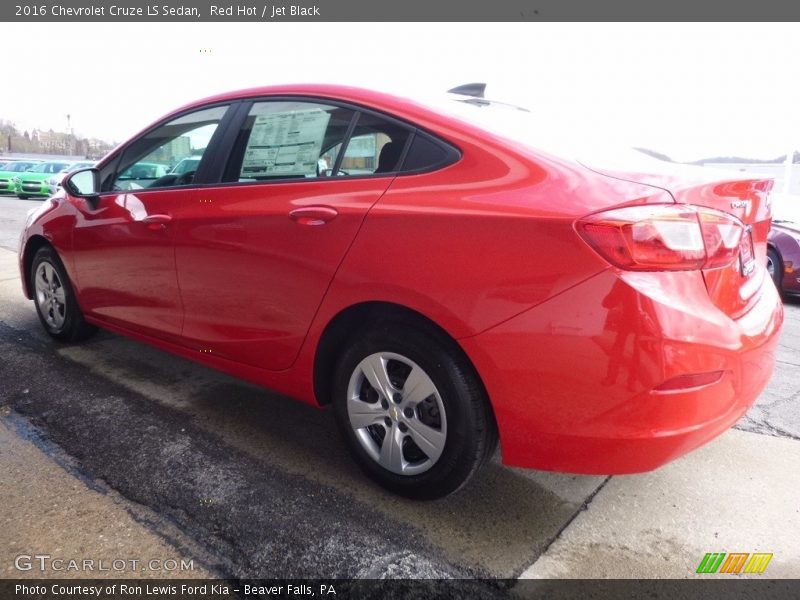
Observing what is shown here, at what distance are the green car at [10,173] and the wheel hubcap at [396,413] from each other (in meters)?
25.1

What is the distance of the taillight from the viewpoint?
68.1 inches

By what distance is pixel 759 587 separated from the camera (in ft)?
6.32

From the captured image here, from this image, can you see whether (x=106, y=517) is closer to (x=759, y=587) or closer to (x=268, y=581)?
(x=268, y=581)

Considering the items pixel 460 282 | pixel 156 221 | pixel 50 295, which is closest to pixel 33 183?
pixel 50 295

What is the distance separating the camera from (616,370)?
1751mm

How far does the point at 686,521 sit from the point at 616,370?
0.95 m

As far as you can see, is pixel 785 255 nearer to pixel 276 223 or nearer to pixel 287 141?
pixel 287 141

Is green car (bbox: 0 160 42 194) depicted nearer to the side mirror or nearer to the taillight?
the side mirror

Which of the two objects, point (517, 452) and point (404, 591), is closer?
point (404, 591)

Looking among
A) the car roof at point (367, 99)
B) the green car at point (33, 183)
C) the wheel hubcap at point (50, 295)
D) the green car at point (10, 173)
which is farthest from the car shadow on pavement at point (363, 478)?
the green car at point (10, 173)

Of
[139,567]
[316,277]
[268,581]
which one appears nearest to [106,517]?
[139,567]

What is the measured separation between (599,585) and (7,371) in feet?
11.5

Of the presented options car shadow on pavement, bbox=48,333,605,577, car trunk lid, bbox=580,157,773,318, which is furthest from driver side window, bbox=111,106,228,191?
car trunk lid, bbox=580,157,773,318

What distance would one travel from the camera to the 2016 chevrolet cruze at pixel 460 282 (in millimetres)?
1764
